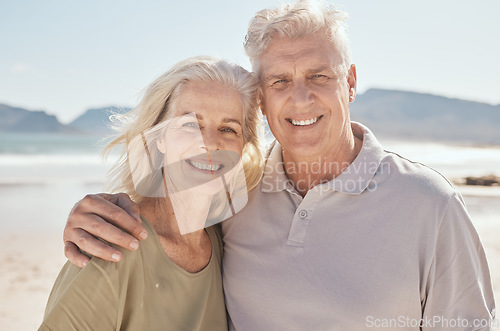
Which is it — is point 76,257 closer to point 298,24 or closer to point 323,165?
point 323,165

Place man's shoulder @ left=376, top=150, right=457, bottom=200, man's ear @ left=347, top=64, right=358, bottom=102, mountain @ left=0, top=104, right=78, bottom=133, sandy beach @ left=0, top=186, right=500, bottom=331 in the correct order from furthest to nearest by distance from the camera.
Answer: mountain @ left=0, top=104, right=78, bottom=133 < sandy beach @ left=0, top=186, right=500, bottom=331 < man's ear @ left=347, top=64, right=358, bottom=102 < man's shoulder @ left=376, top=150, right=457, bottom=200

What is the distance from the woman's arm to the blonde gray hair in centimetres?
40

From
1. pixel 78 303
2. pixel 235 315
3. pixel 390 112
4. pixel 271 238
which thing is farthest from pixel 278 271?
pixel 390 112

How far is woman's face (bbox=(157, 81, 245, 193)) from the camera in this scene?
6.77 feet

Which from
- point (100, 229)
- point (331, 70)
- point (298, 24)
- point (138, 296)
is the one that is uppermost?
point (298, 24)

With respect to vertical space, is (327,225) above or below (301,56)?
below

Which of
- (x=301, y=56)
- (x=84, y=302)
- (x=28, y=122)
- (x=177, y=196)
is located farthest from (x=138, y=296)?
(x=28, y=122)

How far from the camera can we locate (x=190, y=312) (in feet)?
6.32

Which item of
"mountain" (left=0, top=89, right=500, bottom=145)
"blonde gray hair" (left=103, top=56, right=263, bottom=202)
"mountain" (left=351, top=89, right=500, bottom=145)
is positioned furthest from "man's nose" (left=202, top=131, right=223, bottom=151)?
"mountain" (left=351, top=89, right=500, bottom=145)

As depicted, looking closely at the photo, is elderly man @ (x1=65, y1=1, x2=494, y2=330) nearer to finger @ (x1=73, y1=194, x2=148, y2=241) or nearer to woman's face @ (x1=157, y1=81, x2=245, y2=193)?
finger @ (x1=73, y1=194, x2=148, y2=241)

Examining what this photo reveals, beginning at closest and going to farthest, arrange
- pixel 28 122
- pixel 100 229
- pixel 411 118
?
1. pixel 100 229
2. pixel 411 118
3. pixel 28 122

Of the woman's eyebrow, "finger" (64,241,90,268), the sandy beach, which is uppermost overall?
the woman's eyebrow

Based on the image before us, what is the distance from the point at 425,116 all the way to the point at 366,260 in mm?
50879

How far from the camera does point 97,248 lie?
1.68 metres
